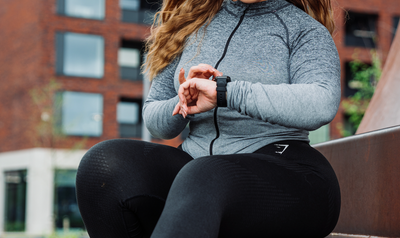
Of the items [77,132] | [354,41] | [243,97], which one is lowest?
[77,132]

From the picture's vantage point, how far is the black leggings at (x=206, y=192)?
41.6 inches

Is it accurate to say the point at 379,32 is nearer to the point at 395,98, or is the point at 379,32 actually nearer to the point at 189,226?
the point at 395,98

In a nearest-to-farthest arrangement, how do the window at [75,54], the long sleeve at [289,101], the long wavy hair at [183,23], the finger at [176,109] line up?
the long sleeve at [289,101]
the finger at [176,109]
the long wavy hair at [183,23]
the window at [75,54]

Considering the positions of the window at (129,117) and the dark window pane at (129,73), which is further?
the dark window pane at (129,73)

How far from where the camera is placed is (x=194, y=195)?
41.4 inches

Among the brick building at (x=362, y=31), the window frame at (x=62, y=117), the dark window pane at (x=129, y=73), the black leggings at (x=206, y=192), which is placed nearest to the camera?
the black leggings at (x=206, y=192)

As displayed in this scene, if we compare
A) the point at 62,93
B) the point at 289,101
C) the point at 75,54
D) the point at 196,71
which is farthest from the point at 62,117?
the point at 289,101

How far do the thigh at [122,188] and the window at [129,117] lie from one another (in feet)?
65.5

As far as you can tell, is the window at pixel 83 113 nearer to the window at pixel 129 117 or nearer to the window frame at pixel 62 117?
the window frame at pixel 62 117

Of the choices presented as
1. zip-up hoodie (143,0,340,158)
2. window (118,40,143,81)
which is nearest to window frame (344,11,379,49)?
window (118,40,143,81)

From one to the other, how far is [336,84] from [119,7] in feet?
68.9

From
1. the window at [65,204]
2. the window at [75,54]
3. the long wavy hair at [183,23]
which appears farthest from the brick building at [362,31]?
the long wavy hair at [183,23]

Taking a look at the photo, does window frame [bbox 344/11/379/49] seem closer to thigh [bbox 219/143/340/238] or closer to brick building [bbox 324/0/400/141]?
brick building [bbox 324/0/400/141]

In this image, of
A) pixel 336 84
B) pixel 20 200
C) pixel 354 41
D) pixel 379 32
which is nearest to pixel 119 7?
pixel 20 200
